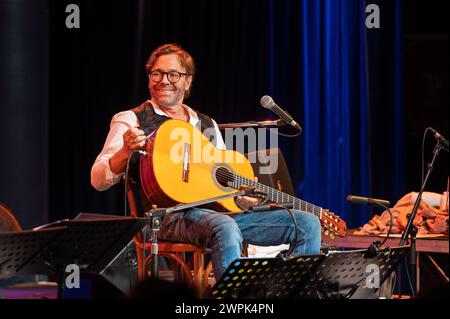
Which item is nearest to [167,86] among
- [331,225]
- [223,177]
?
[223,177]

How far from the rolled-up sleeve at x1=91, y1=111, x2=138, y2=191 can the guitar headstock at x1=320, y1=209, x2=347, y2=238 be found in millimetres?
1254

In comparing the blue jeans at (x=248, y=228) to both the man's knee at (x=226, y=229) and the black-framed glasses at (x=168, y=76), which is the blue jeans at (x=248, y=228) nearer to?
the man's knee at (x=226, y=229)

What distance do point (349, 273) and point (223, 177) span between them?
121cm

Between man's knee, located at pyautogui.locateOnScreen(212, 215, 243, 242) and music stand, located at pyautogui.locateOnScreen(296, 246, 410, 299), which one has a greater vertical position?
man's knee, located at pyautogui.locateOnScreen(212, 215, 243, 242)

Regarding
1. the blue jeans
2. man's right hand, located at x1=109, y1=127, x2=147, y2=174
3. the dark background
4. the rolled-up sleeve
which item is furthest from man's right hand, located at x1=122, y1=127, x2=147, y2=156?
the dark background

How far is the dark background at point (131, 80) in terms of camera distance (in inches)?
245

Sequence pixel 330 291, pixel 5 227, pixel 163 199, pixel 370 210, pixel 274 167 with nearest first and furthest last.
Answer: pixel 330 291 → pixel 5 227 → pixel 163 199 → pixel 274 167 → pixel 370 210

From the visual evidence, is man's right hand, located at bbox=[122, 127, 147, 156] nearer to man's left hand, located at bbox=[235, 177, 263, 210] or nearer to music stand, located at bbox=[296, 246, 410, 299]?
man's left hand, located at bbox=[235, 177, 263, 210]

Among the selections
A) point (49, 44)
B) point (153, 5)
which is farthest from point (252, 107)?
point (49, 44)

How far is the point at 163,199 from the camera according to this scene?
13.4 feet

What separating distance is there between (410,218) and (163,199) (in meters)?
1.35

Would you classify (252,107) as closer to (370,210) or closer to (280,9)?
(280,9)

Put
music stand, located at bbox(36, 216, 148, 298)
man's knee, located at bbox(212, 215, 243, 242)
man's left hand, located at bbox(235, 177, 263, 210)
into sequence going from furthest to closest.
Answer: man's left hand, located at bbox(235, 177, 263, 210), man's knee, located at bbox(212, 215, 243, 242), music stand, located at bbox(36, 216, 148, 298)

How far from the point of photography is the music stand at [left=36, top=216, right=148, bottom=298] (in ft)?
10.2
